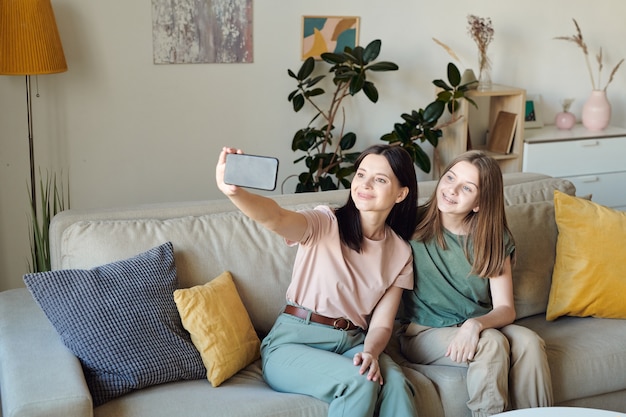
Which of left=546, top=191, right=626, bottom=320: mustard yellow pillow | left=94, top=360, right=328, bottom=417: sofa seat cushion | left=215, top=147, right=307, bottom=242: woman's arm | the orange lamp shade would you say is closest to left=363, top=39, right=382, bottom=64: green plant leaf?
left=546, top=191, right=626, bottom=320: mustard yellow pillow

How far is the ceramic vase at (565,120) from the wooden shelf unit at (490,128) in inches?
16.2

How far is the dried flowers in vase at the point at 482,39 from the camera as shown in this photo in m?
4.04

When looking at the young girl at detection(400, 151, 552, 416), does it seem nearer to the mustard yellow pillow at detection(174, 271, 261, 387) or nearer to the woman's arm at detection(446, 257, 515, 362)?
the woman's arm at detection(446, 257, 515, 362)

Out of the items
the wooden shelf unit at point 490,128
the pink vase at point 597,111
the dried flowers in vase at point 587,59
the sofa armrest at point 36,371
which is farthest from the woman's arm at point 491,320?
the dried flowers in vase at point 587,59

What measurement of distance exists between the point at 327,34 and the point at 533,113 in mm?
1327

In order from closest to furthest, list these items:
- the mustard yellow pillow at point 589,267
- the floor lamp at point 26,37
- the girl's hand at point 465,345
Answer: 1. the girl's hand at point 465,345
2. the mustard yellow pillow at point 589,267
3. the floor lamp at point 26,37

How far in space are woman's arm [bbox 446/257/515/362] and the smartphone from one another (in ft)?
2.67

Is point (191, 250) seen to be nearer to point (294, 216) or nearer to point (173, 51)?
point (294, 216)

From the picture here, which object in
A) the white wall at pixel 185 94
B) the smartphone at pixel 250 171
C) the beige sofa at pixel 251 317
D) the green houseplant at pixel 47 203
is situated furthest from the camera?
the white wall at pixel 185 94

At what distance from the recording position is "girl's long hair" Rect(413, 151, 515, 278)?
7.64 ft

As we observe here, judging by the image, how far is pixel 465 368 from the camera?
230cm

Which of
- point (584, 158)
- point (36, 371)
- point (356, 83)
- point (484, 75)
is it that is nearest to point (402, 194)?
point (36, 371)

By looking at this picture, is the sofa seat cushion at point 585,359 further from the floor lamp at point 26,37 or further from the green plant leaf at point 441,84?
the floor lamp at point 26,37

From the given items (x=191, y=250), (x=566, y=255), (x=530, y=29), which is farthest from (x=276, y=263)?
(x=530, y=29)
